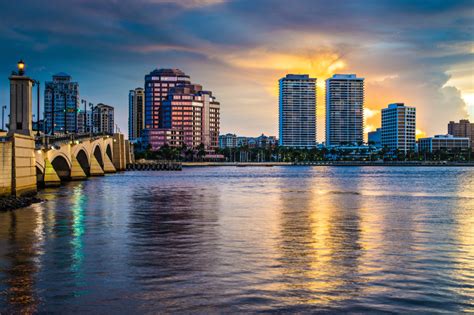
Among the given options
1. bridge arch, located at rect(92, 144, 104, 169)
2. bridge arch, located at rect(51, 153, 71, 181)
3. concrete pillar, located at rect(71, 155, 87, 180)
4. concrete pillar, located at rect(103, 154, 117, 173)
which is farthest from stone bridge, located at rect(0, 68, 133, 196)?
concrete pillar, located at rect(103, 154, 117, 173)

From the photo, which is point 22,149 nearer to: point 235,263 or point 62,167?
point 235,263

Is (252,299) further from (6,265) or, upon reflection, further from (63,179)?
(63,179)

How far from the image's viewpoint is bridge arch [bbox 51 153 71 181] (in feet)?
338

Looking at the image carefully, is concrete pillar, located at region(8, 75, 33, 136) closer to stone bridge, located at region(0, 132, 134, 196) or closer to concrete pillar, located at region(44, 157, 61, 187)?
stone bridge, located at region(0, 132, 134, 196)

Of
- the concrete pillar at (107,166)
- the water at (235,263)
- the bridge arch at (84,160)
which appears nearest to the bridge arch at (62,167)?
the bridge arch at (84,160)

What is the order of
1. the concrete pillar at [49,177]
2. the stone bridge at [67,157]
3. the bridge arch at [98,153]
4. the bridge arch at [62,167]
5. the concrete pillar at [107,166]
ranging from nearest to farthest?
1. the stone bridge at [67,157]
2. the concrete pillar at [49,177]
3. the bridge arch at [62,167]
4. the bridge arch at [98,153]
5. the concrete pillar at [107,166]

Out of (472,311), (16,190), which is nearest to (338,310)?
(472,311)

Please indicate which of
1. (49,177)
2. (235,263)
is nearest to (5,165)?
(235,263)

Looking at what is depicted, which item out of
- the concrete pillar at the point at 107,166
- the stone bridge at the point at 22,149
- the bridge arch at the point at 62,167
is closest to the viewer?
Result: the stone bridge at the point at 22,149

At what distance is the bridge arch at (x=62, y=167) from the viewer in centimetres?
10306

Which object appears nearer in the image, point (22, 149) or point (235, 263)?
point (235, 263)

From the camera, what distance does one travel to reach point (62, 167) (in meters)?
107

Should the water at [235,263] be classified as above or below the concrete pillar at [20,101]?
below

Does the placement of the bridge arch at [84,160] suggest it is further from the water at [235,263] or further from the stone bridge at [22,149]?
the water at [235,263]
